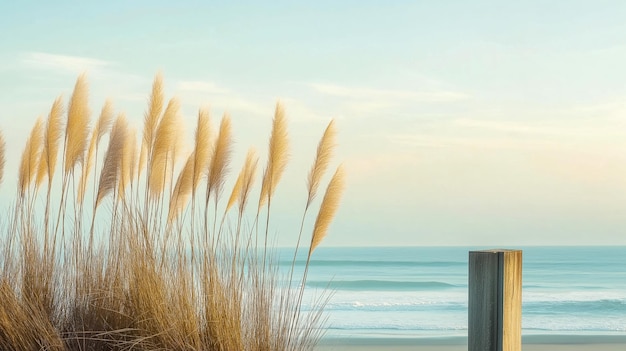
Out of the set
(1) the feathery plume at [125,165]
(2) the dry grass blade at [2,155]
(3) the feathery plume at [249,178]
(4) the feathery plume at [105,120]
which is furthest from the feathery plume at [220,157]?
(2) the dry grass blade at [2,155]

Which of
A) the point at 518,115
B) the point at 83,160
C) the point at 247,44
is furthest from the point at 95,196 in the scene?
the point at 518,115

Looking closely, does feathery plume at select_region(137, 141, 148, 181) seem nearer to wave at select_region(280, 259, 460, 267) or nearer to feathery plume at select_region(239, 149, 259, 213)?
feathery plume at select_region(239, 149, 259, 213)

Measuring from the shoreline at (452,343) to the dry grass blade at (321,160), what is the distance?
4960 millimetres

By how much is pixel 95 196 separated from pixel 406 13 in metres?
8.29

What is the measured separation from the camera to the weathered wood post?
10.4 ft

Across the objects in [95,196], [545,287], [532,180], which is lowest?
[545,287]

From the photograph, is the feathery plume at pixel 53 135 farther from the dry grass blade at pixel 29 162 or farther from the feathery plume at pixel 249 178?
the feathery plume at pixel 249 178

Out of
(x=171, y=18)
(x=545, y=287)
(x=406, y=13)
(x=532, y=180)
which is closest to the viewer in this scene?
(x=171, y=18)

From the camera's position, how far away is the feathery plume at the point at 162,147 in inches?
161

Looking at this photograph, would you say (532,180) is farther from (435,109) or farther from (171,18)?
(171,18)

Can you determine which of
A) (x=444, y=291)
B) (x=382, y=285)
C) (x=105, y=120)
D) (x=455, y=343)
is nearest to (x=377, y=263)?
(x=382, y=285)

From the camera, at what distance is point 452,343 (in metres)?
9.78

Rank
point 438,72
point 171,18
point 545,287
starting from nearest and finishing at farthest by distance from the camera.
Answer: point 171,18, point 438,72, point 545,287

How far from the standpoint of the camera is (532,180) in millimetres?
18094
